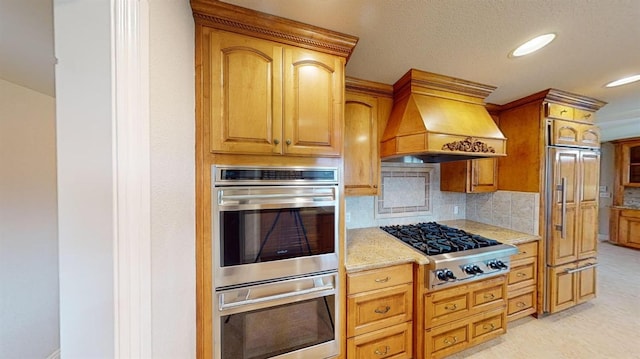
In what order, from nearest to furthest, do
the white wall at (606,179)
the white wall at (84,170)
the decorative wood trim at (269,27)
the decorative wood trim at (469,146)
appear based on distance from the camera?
the white wall at (84,170) → the decorative wood trim at (269,27) → the decorative wood trim at (469,146) → the white wall at (606,179)

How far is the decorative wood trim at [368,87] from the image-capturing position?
1.92m

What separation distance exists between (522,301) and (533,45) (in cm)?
236

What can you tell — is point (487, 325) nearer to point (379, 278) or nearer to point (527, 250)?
point (527, 250)

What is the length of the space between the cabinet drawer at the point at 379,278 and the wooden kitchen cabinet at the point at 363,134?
638 millimetres

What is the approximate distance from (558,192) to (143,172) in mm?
3422

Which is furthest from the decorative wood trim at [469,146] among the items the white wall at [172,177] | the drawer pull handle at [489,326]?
the white wall at [172,177]

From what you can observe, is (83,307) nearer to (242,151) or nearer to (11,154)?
(242,151)

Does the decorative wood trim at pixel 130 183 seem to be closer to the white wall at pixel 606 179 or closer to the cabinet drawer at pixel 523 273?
the cabinet drawer at pixel 523 273

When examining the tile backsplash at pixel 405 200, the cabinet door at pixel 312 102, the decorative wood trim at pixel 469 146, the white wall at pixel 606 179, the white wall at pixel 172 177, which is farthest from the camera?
the white wall at pixel 606 179

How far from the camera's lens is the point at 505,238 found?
7.16ft

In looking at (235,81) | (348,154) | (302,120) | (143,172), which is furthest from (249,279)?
(348,154)

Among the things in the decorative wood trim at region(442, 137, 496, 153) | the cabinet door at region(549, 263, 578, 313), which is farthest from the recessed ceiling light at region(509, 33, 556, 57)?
the cabinet door at region(549, 263, 578, 313)

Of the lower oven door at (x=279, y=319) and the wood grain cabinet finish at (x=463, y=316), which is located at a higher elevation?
the lower oven door at (x=279, y=319)

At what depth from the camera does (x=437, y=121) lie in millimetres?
1792
